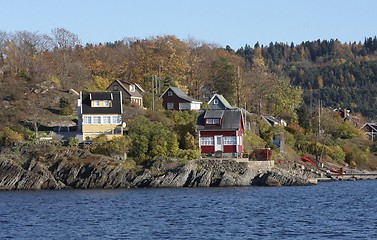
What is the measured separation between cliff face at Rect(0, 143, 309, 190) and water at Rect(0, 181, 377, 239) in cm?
284

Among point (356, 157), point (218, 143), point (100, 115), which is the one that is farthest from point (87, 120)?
point (356, 157)

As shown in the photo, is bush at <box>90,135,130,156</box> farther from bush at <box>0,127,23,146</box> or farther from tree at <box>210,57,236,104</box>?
tree at <box>210,57,236,104</box>

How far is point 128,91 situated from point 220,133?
20.9 m

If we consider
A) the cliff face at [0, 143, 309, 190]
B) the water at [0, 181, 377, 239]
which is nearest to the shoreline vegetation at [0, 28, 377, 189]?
the cliff face at [0, 143, 309, 190]

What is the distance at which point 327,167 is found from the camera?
95.8 metres

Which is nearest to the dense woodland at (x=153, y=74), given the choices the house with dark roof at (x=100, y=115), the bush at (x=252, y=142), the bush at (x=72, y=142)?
the bush at (x=252, y=142)

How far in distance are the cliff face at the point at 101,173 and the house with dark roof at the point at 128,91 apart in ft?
73.6

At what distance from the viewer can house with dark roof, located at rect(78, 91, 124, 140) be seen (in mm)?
81625

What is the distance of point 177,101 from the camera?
97.7 meters

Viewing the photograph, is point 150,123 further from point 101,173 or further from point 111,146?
point 101,173

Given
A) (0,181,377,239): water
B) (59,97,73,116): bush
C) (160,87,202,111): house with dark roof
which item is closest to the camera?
(0,181,377,239): water

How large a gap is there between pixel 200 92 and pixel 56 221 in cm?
6603

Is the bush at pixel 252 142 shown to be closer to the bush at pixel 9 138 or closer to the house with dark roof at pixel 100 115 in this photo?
the house with dark roof at pixel 100 115

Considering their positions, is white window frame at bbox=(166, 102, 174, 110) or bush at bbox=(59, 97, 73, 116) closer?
bush at bbox=(59, 97, 73, 116)
